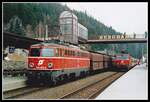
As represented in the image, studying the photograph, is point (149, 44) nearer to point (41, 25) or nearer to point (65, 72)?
point (65, 72)

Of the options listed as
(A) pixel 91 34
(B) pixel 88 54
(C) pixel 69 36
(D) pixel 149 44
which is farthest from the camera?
(A) pixel 91 34

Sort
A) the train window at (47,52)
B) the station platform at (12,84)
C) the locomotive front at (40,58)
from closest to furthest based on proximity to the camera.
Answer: the station platform at (12,84)
the locomotive front at (40,58)
the train window at (47,52)

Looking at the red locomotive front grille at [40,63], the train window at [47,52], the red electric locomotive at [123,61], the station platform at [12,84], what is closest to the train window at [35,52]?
the train window at [47,52]

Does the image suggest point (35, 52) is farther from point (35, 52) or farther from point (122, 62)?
point (122, 62)

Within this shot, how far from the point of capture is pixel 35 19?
2429 inches

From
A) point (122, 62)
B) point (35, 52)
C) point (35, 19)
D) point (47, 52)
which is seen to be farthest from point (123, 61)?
point (35, 52)

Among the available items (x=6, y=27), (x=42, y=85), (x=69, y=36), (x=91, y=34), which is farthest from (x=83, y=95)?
(x=6, y=27)

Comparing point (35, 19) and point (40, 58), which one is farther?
point (35, 19)

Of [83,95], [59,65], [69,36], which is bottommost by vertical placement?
[83,95]

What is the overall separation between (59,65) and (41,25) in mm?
37763

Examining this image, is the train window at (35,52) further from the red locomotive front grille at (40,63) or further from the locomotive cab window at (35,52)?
the red locomotive front grille at (40,63)

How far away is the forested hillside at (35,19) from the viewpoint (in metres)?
50.0

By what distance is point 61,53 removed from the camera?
24.2 meters

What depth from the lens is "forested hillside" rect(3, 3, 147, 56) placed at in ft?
164
